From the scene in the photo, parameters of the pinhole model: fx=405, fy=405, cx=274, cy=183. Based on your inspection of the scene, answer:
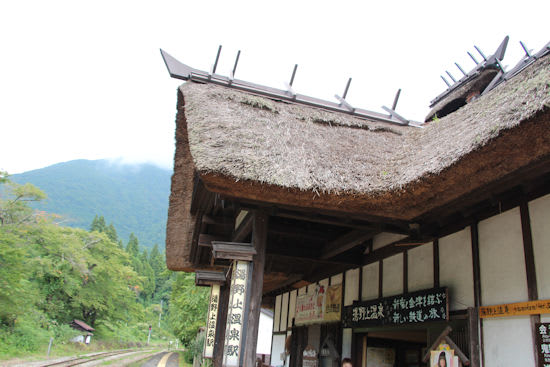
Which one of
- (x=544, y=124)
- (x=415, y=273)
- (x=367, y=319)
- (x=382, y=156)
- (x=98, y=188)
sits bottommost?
(x=367, y=319)

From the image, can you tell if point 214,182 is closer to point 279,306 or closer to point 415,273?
point 415,273

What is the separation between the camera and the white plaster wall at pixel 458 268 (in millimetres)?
4594

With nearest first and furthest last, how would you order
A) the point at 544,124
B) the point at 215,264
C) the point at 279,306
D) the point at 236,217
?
the point at 544,124 → the point at 236,217 → the point at 215,264 → the point at 279,306

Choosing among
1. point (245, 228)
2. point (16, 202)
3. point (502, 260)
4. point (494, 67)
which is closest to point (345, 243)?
point (245, 228)

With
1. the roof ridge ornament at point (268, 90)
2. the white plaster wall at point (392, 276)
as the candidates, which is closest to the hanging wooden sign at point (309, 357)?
the white plaster wall at point (392, 276)

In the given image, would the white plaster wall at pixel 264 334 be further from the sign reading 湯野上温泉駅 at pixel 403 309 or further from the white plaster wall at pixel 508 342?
the white plaster wall at pixel 508 342

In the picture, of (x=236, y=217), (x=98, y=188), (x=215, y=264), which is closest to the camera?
(x=236, y=217)

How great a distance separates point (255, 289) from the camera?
467 centimetres

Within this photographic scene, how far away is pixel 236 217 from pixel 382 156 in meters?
2.80

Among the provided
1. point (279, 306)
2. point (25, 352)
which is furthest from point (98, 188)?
point (279, 306)

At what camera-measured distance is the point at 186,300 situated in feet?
67.8

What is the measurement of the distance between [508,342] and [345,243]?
8.53 feet

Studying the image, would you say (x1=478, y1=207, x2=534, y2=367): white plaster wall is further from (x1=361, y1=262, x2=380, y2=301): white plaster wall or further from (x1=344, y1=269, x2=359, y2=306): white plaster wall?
(x1=344, y1=269, x2=359, y2=306): white plaster wall

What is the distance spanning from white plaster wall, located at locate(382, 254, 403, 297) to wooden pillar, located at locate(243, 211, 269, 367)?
2232 millimetres
